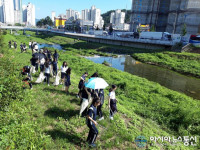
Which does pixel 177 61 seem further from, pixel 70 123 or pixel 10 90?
pixel 10 90

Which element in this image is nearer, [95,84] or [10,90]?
[95,84]

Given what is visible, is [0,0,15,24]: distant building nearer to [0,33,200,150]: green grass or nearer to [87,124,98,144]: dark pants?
[0,33,200,150]: green grass

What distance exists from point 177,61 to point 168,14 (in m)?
61.1

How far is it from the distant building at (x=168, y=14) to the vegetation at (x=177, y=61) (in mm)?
39908

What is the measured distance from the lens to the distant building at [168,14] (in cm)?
6894

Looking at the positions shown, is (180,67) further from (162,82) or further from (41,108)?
(41,108)

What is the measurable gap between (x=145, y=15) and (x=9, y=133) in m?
104

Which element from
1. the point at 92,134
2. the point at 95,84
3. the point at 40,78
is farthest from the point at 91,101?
the point at 40,78

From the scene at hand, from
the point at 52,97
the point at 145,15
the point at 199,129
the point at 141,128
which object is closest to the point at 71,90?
the point at 52,97

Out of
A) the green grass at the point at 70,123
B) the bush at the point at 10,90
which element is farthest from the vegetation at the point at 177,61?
the bush at the point at 10,90

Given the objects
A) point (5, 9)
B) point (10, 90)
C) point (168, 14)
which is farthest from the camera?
point (5, 9)

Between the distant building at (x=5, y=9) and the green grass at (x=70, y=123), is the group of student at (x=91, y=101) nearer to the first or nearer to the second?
the green grass at (x=70, y=123)

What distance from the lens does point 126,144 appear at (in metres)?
6.77

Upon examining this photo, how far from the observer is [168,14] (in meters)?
85.2
